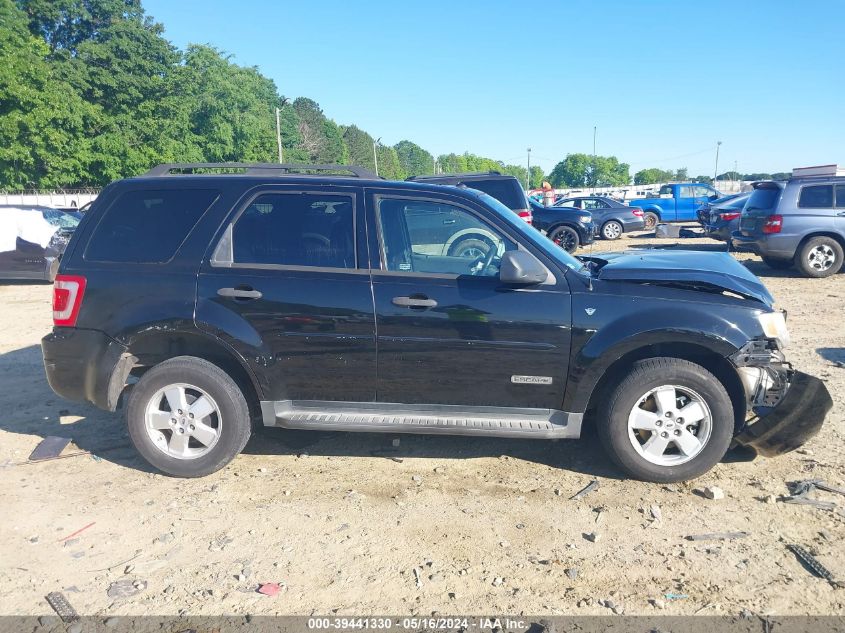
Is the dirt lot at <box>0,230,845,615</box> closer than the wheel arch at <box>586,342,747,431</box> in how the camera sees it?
Yes

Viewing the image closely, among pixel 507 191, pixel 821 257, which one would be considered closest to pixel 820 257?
pixel 821 257

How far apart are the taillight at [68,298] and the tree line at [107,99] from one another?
38732 mm

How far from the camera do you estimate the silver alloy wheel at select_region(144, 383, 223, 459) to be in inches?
171

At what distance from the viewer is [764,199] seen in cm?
1227

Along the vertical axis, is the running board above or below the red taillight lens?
below

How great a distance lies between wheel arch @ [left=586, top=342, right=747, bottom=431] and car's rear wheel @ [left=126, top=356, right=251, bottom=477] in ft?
7.94

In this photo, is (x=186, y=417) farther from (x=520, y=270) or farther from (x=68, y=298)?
(x=520, y=270)

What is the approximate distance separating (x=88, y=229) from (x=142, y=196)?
17.2 inches

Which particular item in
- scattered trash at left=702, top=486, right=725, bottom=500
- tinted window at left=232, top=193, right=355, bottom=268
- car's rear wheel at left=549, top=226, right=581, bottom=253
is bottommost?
scattered trash at left=702, top=486, right=725, bottom=500

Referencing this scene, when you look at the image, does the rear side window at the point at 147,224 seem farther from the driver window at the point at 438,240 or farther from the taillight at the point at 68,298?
the driver window at the point at 438,240

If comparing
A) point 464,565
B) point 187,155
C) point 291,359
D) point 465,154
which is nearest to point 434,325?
point 291,359

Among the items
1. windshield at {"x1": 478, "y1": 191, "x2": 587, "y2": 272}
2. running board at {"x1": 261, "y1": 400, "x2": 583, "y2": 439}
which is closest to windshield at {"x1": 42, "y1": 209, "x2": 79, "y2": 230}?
running board at {"x1": 261, "y1": 400, "x2": 583, "y2": 439}

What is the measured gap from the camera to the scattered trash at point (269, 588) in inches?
123

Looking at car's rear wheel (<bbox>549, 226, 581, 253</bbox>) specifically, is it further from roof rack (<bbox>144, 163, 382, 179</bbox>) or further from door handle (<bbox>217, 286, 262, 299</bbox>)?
door handle (<bbox>217, 286, 262, 299</bbox>)
